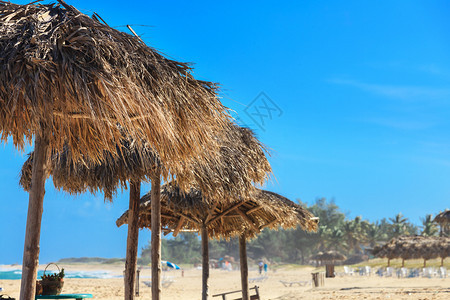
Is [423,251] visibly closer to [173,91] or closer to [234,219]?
[234,219]

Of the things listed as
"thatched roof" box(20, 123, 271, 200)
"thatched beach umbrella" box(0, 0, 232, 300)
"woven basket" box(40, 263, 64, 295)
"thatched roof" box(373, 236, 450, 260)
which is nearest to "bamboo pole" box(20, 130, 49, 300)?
"thatched beach umbrella" box(0, 0, 232, 300)

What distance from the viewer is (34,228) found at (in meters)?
3.39

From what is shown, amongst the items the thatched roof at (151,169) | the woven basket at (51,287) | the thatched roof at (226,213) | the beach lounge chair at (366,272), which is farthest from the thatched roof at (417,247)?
the woven basket at (51,287)

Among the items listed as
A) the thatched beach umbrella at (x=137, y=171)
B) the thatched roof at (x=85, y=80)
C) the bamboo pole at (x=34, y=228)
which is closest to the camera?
the thatched roof at (x=85, y=80)

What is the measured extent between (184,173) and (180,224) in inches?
139

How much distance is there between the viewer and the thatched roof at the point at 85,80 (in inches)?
113

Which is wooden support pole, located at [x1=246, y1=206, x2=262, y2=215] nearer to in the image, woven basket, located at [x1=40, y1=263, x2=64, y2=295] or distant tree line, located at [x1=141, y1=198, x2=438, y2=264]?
woven basket, located at [x1=40, y1=263, x2=64, y2=295]

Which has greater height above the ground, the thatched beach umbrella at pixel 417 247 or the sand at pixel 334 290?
the thatched beach umbrella at pixel 417 247

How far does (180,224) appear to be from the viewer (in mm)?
8867

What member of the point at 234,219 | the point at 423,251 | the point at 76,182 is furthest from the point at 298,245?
the point at 76,182

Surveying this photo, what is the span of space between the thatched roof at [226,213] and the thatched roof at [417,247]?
17360 millimetres

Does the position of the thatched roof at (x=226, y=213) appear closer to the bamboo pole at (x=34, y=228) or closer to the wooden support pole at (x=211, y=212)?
the wooden support pole at (x=211, y=212)

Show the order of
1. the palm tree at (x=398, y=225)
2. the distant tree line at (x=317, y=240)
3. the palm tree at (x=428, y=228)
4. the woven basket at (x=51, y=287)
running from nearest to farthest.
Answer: the woven basket at (x=51, y=287), the palm tree at (x=428, y=228), the palm tree at (x=398, y=225), the distant tree line at (x=317, y=240)

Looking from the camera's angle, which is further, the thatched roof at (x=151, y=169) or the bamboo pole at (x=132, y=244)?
the bamboo pole at (x=132, y=244)
